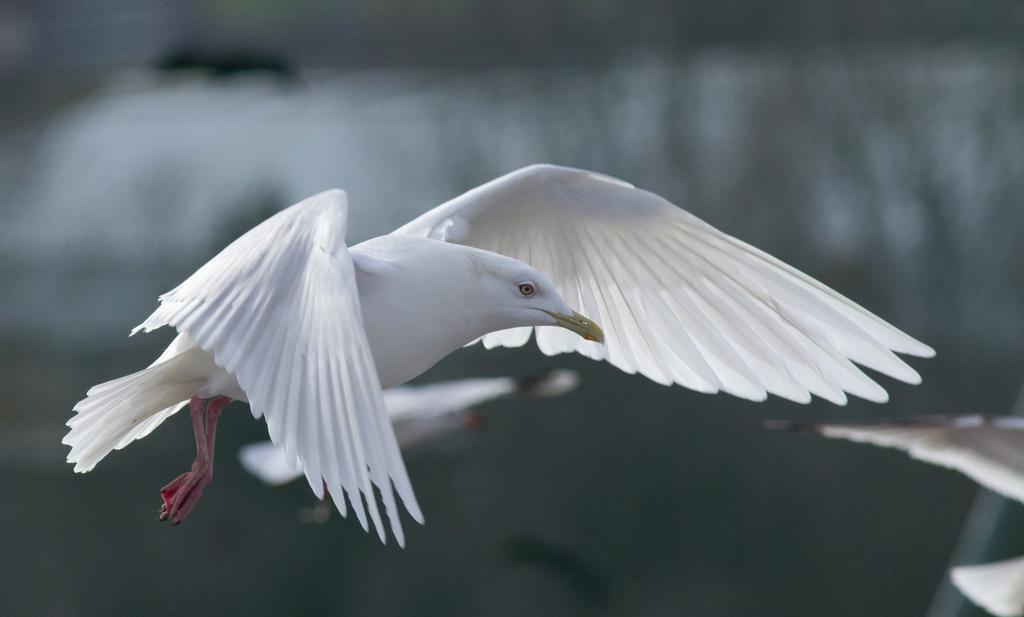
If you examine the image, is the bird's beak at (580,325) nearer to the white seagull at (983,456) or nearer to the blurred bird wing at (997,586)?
the white seagull at (983,456)

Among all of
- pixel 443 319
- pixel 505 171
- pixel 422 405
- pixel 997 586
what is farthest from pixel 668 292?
pixel 505 171

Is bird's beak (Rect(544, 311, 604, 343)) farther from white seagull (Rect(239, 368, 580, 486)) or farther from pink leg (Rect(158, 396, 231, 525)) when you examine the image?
white seagull (Rect(239, 368, 580, 486))

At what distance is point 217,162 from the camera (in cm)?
510

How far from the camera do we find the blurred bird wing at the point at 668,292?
63.7 inches

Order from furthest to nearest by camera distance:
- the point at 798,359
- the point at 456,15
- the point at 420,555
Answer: the point at 456,15 → the point at 420,555 → the point at 798,359

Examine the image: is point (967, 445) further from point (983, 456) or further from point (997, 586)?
point (997, 586)

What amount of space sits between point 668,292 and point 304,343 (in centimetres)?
70

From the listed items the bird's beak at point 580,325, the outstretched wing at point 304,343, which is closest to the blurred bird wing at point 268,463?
the bird's beak at point 580,325

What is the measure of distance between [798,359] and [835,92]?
387 centimetres

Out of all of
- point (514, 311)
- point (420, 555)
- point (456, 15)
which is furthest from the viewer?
point (456, 15)

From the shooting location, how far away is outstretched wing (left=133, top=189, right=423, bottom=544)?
108 cm

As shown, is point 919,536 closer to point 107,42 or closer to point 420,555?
point 420,555

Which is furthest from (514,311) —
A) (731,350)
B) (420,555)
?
(420,555)

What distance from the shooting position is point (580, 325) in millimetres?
1500
